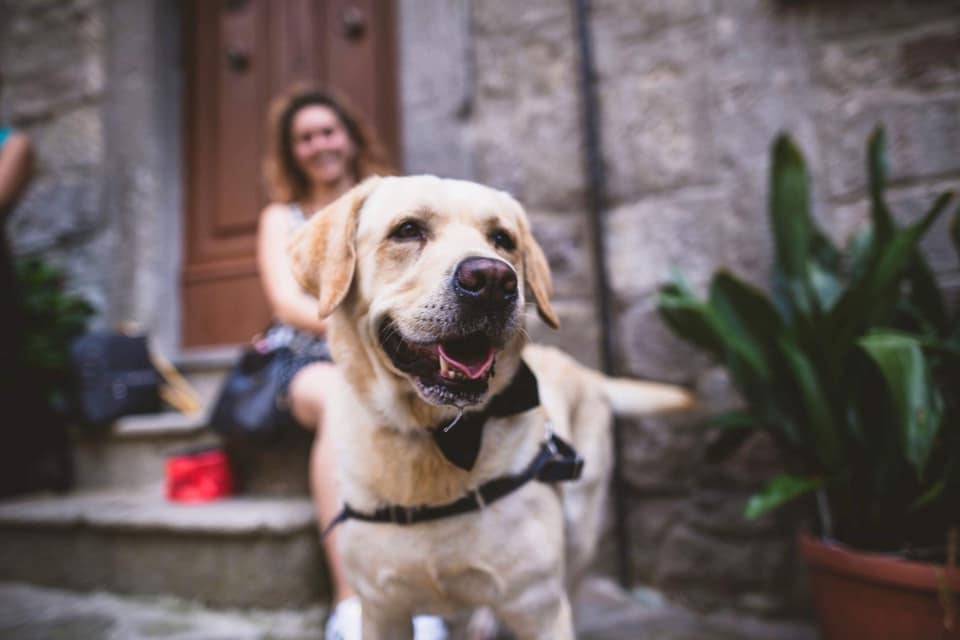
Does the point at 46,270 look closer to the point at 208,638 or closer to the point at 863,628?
the point at 208,638

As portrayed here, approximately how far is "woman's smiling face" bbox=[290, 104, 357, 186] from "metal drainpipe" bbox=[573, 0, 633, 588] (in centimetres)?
109

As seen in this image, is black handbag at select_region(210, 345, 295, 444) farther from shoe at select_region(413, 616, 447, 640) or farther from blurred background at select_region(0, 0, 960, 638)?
shoe at select_region(413, 616, 447, 640)

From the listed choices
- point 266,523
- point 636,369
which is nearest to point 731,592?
point 636,369

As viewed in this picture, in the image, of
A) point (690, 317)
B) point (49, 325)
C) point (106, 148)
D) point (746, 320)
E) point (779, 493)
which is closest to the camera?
point (779, 493)

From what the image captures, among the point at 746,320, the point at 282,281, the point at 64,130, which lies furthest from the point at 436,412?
the point at 64,130

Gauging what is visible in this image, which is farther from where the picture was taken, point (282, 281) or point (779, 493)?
point (282, 281)

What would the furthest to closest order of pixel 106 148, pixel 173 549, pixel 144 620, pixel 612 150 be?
pixel 106 148 < pixel 612 150 < pixel 173 549 < pixel 144 620

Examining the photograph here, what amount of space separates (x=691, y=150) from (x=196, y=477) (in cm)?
241

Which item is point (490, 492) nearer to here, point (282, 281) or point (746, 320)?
point (746, 320)

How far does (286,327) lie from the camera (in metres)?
2.35

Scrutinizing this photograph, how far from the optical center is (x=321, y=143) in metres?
2.49

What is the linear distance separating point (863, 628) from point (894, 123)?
5.58 feet

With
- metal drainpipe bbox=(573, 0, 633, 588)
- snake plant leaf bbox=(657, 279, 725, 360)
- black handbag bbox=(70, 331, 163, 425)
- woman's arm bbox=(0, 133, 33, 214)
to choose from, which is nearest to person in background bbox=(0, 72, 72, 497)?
woman's arm bbox=(0, 133, 33, 214)

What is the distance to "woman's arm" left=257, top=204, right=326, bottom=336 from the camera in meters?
2.20
